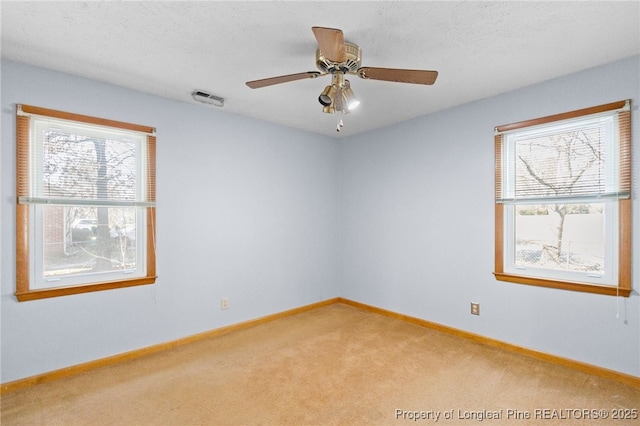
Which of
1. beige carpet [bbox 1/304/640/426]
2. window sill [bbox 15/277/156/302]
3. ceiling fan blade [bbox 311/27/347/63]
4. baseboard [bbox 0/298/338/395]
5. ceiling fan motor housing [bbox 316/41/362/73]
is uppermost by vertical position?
ceiling fan motor housing [bbox 316/41/362/73]

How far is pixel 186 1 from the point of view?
166cm

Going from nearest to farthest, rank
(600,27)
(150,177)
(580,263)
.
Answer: (600,27) → (580,263) → (150,177)

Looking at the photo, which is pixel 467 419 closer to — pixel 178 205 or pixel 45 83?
pixel 178 205

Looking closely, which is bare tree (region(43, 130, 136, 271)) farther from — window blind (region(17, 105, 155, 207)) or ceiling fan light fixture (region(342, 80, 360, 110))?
ceiling fan light fixture (region(342, 80, 360, 110))

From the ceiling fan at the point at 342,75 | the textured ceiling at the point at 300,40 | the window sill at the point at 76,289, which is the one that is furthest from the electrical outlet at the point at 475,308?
the window sill at the point at 76,289

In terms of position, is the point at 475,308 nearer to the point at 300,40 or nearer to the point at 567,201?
the point at 567,201

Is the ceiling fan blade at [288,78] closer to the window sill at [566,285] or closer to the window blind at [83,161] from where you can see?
the window blind at [83,161]

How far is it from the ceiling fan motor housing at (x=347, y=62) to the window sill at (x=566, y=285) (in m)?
2.37

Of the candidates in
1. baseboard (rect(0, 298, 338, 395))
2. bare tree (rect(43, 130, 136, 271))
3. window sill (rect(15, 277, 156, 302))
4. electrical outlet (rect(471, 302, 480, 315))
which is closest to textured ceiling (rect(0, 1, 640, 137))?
bare tree (rect(43, 130, 136, 271))

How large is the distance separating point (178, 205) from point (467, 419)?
9.73ft

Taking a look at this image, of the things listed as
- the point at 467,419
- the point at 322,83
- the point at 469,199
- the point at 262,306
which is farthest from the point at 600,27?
the point at 262,306

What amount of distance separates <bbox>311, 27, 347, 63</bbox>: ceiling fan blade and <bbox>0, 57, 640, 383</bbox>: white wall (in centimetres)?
206

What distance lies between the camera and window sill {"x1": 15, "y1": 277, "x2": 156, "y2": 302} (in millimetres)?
2322

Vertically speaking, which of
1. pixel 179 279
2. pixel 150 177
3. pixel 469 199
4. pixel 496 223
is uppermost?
pixel 150 177
